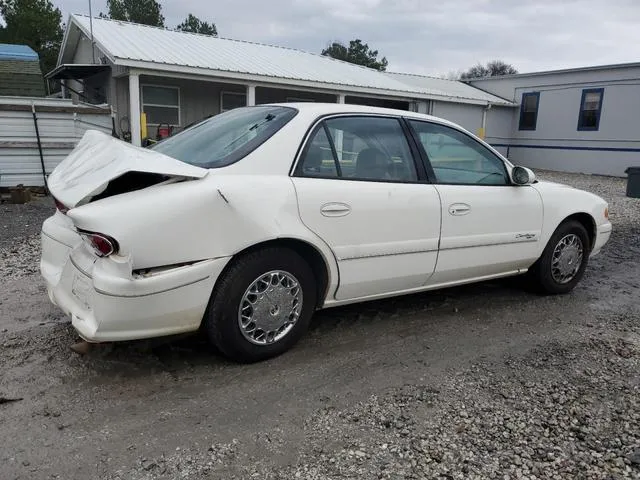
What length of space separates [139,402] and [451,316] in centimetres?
254

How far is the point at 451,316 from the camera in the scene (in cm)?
438

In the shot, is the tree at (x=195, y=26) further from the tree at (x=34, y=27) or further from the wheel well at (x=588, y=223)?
the wheel well at (x=588, y=223)

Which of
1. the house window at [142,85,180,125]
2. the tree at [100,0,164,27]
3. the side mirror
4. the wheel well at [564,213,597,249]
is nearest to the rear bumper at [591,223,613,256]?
the wheel well at [564,213,597,249]

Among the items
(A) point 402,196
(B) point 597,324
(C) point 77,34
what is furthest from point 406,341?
(C) point 77,34

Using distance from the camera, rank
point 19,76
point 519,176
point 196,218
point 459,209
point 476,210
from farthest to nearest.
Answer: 1. point 19,76
2. point 519,176
3. point 476,210
4. point 459,209
5. point 196,218

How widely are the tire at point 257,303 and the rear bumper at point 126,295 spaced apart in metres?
0.10

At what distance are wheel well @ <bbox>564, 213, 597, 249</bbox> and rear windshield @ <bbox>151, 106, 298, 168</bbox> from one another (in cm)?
296

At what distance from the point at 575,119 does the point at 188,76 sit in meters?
15.7

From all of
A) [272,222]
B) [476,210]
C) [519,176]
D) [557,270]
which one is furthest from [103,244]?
[557,270]

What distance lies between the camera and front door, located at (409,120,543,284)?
4.02m

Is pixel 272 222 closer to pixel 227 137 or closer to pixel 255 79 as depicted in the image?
→ pixel 227 137

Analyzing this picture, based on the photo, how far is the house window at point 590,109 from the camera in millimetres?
20802

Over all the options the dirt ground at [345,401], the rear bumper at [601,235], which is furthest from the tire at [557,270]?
the dirt ground at [345,401]

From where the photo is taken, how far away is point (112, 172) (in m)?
2.90
